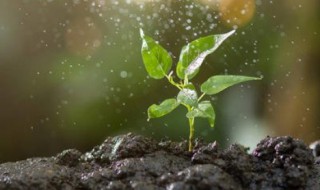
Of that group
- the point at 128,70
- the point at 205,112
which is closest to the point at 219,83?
the point at 205,112

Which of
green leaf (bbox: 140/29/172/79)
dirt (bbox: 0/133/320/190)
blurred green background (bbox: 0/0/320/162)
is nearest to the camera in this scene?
dirt (bbox: 0/133/320/190)

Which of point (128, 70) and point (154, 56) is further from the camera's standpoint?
point (128, 70)

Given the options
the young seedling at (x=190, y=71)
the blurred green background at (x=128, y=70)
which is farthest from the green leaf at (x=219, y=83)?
the blurred green background at (x=128, y=70)

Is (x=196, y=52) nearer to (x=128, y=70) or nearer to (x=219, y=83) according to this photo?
(x=219, y=83)

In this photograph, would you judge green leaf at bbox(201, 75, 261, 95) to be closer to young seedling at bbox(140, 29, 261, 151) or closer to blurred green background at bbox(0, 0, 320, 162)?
young seedling at bbox(140, 29, 261, 151)

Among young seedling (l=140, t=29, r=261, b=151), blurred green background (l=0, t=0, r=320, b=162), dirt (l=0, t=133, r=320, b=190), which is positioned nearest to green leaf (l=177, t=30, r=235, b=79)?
young seedling (l=140, t=29, r=261, b=151)

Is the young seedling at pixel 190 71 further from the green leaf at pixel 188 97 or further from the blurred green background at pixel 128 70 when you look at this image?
the blurred green background at pixel 128 70
